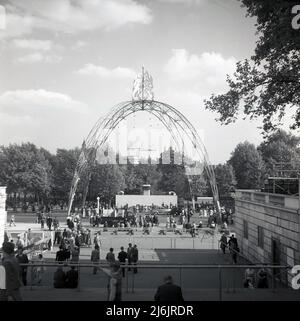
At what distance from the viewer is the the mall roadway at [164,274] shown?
558 inches

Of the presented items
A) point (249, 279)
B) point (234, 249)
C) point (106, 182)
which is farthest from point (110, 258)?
point (106, 182)

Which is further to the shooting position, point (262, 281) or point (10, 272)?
point (262, 281)

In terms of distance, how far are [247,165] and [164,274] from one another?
266ft

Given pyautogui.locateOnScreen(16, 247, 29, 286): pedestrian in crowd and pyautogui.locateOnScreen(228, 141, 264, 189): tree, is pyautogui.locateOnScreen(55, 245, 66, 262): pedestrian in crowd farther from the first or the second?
pyautogui.locateOnScreen(228, 141, 264, 189): tree

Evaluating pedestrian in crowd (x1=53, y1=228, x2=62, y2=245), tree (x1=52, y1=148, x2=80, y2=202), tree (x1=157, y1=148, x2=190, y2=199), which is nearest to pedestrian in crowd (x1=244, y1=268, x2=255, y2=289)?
pedestrian in crowd (x1=53, y1=228, x2=62, y2=245)

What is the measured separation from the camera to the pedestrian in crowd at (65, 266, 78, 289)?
16.0 m

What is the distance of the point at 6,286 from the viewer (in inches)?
436

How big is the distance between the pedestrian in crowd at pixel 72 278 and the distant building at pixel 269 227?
875 centimetres

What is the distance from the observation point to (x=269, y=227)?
23.4 meters

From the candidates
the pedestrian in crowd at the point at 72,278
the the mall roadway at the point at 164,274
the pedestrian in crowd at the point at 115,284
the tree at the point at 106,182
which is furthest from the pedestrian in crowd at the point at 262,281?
the tree at the point at 106,182

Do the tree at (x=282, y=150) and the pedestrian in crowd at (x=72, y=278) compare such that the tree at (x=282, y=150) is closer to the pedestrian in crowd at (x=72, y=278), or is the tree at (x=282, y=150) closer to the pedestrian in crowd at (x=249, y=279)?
the pedestrian in crowd at (x=249, y=279)

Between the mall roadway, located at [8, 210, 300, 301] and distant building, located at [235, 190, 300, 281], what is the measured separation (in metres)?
2.06

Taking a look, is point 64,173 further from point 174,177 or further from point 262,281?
point 262,281
